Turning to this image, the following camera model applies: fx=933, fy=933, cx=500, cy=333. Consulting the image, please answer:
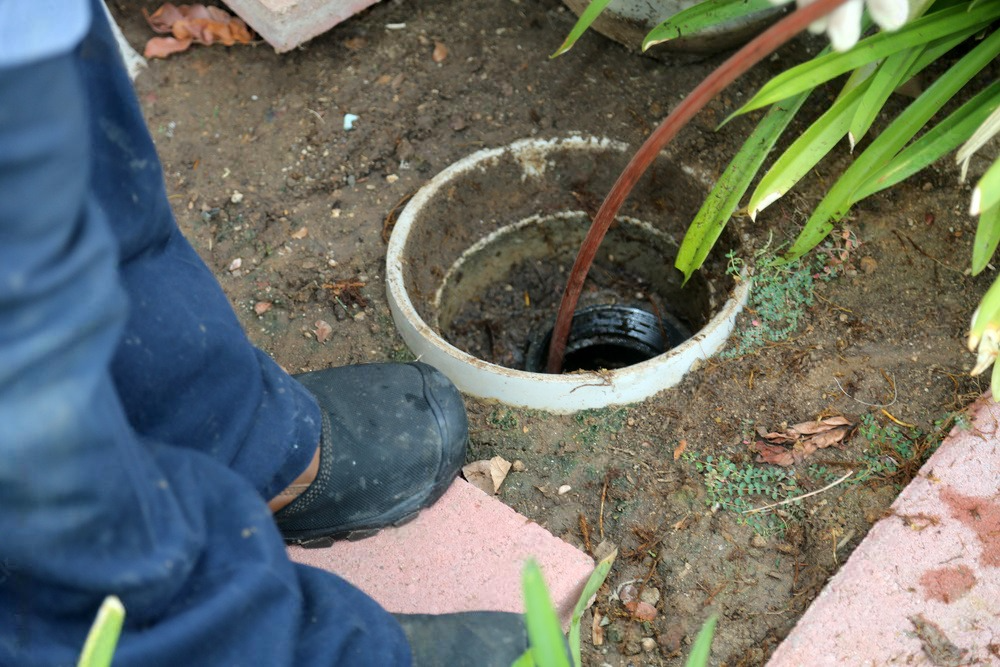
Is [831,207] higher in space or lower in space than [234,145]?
higher

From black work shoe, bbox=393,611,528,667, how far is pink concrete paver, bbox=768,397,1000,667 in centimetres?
44

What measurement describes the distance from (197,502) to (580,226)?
5.01 ft

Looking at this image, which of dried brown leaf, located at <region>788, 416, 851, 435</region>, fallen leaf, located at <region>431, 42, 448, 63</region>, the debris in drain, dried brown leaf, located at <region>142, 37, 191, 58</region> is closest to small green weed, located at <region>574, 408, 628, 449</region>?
dried brown leaf, located at <region>788, 416, 851, 435</region>

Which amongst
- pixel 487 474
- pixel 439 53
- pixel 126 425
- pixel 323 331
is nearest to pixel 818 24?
pixel 126 425

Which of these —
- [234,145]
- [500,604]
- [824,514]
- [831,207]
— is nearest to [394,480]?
[500,604]

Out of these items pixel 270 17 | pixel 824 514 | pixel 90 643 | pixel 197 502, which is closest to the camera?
pixel 90 643

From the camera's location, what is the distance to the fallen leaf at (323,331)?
6.52ft

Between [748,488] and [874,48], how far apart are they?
2.64 ft

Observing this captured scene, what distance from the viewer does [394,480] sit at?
5.14 ft

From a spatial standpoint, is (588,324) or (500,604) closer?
(500,604)

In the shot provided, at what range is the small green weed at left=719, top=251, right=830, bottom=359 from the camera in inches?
73.5

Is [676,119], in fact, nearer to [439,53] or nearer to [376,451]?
[376,451]

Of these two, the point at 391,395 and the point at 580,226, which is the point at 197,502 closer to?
the point at 391,395

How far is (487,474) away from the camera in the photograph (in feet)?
5.80
